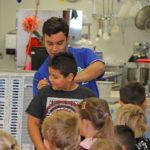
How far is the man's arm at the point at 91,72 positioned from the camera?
2.28 meters

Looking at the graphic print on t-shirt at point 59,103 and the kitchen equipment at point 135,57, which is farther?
the kitchen equipment at point 135,57

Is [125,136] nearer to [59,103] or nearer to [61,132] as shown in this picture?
[59,103]

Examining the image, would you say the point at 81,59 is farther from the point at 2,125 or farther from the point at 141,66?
the point at 141,66

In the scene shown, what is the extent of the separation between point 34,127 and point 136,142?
0.63 metres

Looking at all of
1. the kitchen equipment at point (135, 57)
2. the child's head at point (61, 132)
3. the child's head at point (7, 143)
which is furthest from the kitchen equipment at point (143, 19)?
the child's head at point (7, 143)

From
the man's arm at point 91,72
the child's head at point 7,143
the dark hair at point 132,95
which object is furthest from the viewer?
the dark hair at point 132,95

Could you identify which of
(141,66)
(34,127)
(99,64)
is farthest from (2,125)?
(141,66)

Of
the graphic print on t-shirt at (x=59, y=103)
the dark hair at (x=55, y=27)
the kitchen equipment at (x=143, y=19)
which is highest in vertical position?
the kitchen equipment at (x=143, y=19)

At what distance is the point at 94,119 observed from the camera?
208 cm

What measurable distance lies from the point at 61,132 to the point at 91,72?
2.02 ft

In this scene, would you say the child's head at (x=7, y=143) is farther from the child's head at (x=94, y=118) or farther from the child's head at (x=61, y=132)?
the child's head at (x=94, y=118)

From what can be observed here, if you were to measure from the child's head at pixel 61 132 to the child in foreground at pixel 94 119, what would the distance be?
22cm

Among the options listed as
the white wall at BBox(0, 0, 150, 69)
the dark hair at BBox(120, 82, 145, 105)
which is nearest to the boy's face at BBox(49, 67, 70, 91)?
the dark hair at BBox(120, 82, 145, 105)

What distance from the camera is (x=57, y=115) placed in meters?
1.86
